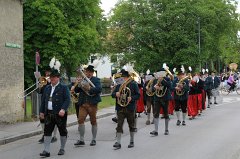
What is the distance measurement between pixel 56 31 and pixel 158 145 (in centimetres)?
2260

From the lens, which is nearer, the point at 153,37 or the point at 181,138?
the point at 181,138

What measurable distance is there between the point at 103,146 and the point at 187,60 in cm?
3042

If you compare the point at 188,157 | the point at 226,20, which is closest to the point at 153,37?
the point at 226,20

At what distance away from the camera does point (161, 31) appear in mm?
41219

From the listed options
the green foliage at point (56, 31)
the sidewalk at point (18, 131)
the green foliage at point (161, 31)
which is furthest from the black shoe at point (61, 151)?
the green foliage at point (161, 31)

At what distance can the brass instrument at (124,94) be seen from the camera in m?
10.4

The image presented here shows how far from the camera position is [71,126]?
608 inches

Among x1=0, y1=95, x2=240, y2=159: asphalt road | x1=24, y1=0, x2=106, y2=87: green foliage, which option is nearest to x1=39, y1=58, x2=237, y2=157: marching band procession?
x1=0, y1=95, x2=240, y2=159: asphalt road

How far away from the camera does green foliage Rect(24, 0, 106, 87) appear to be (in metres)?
31.8

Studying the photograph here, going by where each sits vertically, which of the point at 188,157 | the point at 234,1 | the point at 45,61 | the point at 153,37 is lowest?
the point at 188,157

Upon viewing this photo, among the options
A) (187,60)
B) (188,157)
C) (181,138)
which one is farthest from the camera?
(187,60)

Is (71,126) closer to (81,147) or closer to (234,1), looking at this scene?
(81,147)

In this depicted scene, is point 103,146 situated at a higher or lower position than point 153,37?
lower

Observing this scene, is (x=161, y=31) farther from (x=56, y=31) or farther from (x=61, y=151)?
(x=61, y=151)
